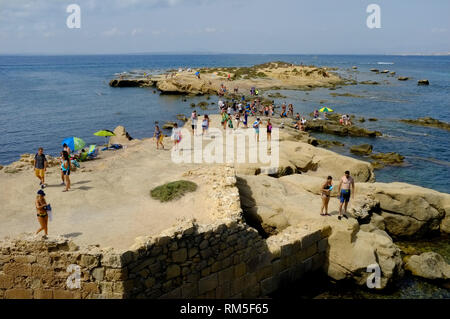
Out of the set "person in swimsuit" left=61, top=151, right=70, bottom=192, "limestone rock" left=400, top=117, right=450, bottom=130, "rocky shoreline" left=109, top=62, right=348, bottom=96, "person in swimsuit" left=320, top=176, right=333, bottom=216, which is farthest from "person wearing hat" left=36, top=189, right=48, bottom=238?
"rocky shoreline" left=109, top=62, right=348, bottom=96

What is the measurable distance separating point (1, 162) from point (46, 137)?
833 cm

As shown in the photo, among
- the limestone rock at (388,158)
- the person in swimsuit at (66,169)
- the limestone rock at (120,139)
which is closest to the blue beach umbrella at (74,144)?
the limestone rock at (120,139)

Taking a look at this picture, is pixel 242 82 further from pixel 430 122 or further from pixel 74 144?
pixel 74 144

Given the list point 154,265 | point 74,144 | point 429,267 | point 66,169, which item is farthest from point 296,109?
point 154,265

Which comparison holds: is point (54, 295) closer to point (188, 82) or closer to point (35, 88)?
point (188, 82)

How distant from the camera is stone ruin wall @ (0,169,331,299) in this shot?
926 centimetres

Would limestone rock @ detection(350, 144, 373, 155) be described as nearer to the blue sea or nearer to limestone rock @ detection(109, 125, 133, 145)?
the blue sea

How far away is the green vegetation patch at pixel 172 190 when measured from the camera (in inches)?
605

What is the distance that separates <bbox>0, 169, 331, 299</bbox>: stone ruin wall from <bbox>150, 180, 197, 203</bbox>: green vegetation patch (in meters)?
3.48

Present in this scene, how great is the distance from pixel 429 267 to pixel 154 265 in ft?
35.8

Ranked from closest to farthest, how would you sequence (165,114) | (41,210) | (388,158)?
(41,210)
(388,158)
(165,114)

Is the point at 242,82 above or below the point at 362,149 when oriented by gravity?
above

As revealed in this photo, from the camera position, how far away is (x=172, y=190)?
15688 millimetres

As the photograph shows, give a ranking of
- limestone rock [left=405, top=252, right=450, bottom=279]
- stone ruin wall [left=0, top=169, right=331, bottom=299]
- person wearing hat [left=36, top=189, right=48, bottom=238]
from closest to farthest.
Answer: stone ruin wall [left=0, top=169, right=331, bottom=299], person wearing hat [left=36, top=189, right=48, bottom=238], limestone rock [left=405, top=252, right=450, bottom=279]
